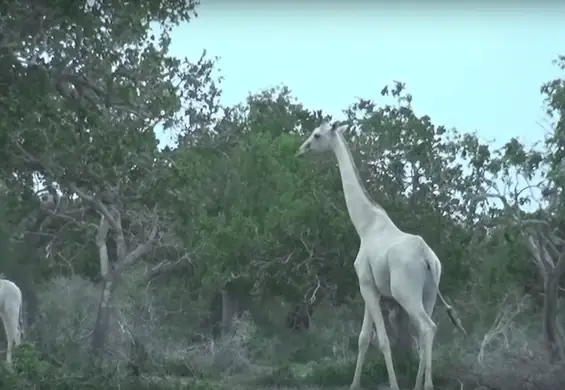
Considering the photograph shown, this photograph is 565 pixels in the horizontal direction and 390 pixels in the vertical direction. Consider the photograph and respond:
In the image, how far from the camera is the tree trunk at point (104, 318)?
26422 mm

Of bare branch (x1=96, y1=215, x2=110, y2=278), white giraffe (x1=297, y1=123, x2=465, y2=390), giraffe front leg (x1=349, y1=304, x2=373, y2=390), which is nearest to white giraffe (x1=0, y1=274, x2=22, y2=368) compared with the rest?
bare branch (x1=96, y1=215, x2=110, y2=278)

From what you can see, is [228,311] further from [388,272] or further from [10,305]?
[388,272]

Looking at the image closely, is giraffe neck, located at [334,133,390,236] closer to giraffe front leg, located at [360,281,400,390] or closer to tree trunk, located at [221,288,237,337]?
giraffe front leg, located at [360,281,400,390]

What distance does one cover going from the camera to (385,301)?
2116 cm

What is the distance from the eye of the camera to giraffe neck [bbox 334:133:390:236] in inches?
578

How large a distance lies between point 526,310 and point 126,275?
56.2 ft

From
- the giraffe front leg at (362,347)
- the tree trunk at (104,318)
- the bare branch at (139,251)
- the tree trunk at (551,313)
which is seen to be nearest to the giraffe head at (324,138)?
the giraffe front leg at (362,347)

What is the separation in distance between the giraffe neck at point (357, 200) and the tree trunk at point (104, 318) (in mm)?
12676

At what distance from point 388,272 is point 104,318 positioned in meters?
14.6

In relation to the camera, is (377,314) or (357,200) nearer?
(377,314)

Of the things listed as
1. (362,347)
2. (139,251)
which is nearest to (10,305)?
(139,251)

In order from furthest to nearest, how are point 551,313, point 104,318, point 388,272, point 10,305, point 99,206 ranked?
1. point 104,318
2. point 99,206
3. point 10,305
4. point 551,313
5. point 388,272

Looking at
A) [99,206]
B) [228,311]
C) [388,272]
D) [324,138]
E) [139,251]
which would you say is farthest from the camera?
[228,311]

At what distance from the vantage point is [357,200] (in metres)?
14.8
